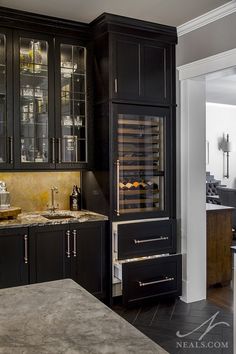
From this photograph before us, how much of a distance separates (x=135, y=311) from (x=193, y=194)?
4.23 ft

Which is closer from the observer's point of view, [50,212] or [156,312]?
[156,312]

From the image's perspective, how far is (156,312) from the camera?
3.50 m

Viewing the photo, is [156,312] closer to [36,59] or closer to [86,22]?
[36,59]

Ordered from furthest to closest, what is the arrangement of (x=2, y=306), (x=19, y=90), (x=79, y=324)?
(x=19, y=90), (x=2, y=306), (x=79, y=324)

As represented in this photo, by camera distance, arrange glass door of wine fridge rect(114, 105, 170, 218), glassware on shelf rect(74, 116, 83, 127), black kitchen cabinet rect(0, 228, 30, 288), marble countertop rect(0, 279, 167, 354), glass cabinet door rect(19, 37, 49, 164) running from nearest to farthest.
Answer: marble countertop rect(0, 279, 167, 354)
black kitchen cabinet rect(0, 228, 30, 288)
glass cabinet door rect(19, 37, 49, 164)
glass door of wine fridge rect(114, 105, 170, 218)
glassware on shelf rect(74, 116, 83, 127)

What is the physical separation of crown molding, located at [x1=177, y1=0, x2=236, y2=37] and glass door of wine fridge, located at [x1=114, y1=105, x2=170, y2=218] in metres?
0.83

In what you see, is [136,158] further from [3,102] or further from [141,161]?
[3,102]

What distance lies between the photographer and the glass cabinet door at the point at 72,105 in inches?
145

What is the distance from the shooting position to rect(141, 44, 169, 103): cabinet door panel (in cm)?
370

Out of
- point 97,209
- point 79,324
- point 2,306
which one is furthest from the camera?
point 97,209

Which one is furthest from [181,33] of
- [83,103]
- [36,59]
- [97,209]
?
[97,209]

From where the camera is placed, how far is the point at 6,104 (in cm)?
339

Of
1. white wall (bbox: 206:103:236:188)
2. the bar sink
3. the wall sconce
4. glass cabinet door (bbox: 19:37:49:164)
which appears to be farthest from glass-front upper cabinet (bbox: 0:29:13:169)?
the wall sconce

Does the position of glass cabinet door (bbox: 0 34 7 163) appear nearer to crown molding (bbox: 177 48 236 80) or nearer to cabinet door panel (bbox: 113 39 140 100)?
cabinet door panel (bbox: 113 39 140 100)
